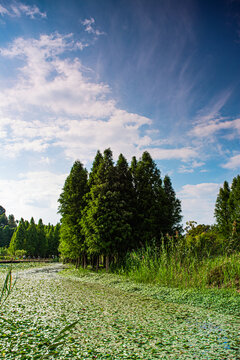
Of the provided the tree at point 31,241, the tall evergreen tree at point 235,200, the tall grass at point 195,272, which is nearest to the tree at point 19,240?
the tree at point 31,241

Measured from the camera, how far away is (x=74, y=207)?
1775cm

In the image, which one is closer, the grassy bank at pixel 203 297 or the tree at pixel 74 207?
the grassy bank at pixel 203 297

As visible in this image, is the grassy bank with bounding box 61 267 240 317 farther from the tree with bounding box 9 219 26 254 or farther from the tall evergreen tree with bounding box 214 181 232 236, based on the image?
the tree with bounding box 9 219 26 254

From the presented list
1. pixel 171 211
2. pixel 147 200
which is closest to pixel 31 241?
pixel 171 211

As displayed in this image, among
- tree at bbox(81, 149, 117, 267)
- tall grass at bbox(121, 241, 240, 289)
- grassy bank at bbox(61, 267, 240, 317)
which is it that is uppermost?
tree at bbox(81, 149, 117, 267)

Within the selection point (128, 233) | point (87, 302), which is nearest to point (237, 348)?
point (87, 302)

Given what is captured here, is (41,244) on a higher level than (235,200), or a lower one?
lower

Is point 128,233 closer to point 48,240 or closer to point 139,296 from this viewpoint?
point 139,296

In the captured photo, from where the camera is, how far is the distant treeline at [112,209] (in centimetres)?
1404

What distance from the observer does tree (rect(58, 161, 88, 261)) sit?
1703cm

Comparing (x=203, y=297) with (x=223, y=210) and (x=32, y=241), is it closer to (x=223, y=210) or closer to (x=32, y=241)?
(x=223, y=210)

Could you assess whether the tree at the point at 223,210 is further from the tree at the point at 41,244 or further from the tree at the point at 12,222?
the tree at the point at 12,222

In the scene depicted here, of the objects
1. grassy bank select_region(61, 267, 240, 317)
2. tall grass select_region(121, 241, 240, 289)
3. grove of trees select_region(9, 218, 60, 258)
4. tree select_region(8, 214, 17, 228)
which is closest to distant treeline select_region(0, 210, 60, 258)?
grove of trees select_region(9, 218, 60, 258)

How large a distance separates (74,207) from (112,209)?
4.61 m
